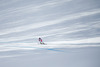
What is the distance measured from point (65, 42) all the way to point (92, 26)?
994 mm

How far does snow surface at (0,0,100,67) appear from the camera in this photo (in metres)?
2.77

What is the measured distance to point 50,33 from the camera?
4.12 m

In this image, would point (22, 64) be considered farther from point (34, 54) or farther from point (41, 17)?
point (41, 17)

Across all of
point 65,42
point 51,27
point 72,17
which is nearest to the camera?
point 65,42

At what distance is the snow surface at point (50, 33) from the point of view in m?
2.77

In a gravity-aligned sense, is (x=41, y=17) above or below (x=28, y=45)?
above

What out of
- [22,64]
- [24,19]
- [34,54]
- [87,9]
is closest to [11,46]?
[34,54]

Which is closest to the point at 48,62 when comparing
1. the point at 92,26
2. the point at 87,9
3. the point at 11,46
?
the point at 11,46

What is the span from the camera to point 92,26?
408 cm

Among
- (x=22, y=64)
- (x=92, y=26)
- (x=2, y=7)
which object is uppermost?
(x=2, y=7)

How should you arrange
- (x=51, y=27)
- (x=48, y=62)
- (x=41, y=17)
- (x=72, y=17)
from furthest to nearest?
1. (x=41, y=17)
2. (x=72, y=17)
3. (x=51, y=27)
4. (x=48, y=62)

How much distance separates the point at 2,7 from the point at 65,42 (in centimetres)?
383

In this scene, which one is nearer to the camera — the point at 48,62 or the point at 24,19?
the point at 48,62

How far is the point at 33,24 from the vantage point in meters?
4.91
